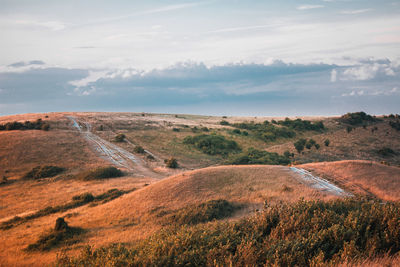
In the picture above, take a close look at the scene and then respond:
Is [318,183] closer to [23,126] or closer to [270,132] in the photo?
[270,132]

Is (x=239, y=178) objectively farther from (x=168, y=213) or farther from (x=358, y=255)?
(x=358, y=255)

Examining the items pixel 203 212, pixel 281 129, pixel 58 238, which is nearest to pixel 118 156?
pixel 58 238

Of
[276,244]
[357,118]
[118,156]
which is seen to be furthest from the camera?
[357,118]

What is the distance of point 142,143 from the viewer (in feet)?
140

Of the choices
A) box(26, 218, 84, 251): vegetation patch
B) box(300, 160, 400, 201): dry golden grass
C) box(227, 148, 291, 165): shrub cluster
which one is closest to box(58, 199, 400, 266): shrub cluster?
box(26, 218, 84, 251): vegetation patch

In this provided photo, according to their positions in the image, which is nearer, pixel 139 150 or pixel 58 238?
pixel 58 238

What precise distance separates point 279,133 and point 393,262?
54.5m

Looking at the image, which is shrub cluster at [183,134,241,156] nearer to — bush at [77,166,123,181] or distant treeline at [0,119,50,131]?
bush at [77,166,123,181]

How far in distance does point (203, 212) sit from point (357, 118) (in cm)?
6893

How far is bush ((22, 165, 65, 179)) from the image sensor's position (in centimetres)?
2645

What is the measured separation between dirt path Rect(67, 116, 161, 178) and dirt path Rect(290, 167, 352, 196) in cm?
1444

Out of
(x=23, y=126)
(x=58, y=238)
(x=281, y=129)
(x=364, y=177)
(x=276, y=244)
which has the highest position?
(x=23, y=126)

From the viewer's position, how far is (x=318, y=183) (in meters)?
15.9

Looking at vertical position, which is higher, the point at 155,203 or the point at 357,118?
the point at 357,118
